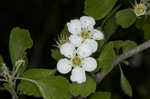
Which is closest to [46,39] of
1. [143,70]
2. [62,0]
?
[62,0]

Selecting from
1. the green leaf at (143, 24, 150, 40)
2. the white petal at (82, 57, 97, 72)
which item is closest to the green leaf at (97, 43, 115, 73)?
the white petal at (82, 57, 97, 72)

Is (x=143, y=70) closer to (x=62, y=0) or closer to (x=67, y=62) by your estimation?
(x=62, y=0)

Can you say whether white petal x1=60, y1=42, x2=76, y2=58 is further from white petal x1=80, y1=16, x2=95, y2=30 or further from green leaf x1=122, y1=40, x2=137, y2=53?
green leaf x1=122, y1=40, x2=137, y2=53

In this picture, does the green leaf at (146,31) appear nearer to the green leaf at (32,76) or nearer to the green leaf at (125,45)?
the green leaf at (125,45)

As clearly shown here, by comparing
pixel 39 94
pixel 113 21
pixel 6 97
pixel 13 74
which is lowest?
pixel 6 97

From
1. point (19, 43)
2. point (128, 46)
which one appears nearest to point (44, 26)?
point (19, 43)

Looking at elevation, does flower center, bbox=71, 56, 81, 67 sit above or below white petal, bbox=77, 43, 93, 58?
below
